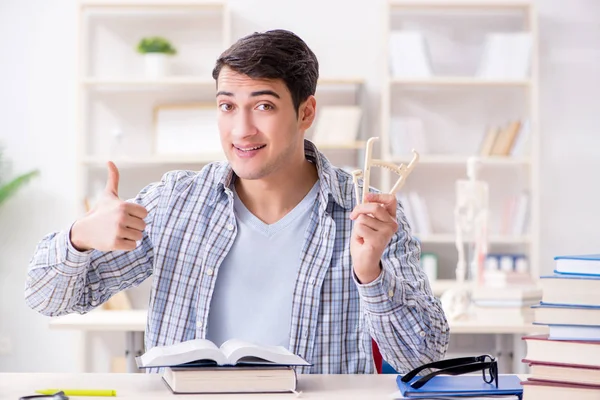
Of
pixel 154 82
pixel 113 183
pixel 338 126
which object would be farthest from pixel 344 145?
pixel 113 183

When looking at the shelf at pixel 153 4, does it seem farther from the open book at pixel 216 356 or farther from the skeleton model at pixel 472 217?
the open book at pixel 216 356

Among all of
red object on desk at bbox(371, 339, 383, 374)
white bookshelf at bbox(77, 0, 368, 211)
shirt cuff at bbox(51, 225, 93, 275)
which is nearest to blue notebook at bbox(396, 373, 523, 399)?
red object on desk at bbox(371, 339, 383, 374)

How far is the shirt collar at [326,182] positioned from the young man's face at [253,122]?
102mm

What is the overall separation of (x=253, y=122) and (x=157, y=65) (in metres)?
2.74

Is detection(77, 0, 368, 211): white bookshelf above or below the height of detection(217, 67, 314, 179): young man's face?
above

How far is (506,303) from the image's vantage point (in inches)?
124

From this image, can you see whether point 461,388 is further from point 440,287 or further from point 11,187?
point 11,187

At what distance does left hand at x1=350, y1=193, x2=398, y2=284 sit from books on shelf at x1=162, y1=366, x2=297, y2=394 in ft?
0.92

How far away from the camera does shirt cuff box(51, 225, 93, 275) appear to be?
1567 mm

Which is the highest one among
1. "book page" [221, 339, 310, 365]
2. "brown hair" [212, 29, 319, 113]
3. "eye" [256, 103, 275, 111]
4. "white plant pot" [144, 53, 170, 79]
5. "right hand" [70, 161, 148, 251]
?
"white plant pot" [144, 53, 170, 79]

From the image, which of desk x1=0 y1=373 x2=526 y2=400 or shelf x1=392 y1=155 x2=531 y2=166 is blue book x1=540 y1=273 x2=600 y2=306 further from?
shelf x1=392 y1=155 x2=531 y2=166

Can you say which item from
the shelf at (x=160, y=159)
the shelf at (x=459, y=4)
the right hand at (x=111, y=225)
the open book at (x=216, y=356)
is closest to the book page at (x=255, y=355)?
the open book at (x=216, y=356)

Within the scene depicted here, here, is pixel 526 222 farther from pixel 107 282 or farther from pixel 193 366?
pixel 193 366

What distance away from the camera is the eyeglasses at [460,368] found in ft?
4.23
